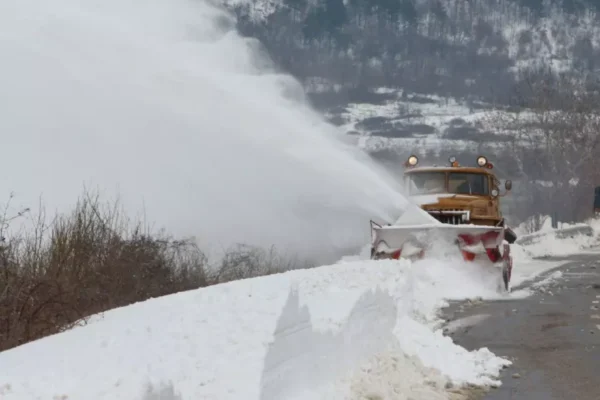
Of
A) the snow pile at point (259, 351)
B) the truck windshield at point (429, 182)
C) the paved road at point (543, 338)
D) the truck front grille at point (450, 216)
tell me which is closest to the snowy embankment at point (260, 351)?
the snow pile at point (259, 351)

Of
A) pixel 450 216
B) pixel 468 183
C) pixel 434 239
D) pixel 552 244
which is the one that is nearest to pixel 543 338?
pixel 434 239

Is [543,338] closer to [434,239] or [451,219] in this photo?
[434,239]

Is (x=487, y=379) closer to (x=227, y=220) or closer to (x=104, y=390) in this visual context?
(x=104, y=390)

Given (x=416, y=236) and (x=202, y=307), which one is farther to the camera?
(x=416, y=236)

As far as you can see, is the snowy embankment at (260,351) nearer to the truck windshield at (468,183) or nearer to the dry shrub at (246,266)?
the dry shrub at (246,266)

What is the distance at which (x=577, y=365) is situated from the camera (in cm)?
696

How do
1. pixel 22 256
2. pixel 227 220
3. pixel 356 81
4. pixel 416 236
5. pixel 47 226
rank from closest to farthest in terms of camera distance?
pixel 22 256
pixel 47 226
pixel 416 236
pixel 227 220
pixel 356 81

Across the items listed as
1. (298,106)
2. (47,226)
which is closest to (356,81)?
(298,106)

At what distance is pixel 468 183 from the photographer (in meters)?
14.4

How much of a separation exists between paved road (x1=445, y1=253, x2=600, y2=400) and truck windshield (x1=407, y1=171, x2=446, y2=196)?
9.02 feet

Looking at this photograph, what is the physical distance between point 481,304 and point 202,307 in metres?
6.41

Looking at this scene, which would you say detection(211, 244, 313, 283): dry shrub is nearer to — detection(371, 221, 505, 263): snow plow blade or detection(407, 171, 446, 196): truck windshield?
detection(371, 221, 505, 263): snow plow blade

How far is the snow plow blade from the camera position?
39.8 ft

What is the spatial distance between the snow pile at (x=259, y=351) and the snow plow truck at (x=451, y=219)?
3.94m
